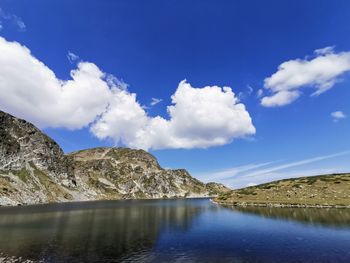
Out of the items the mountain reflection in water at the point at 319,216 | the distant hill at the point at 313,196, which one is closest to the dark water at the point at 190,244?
the mountain reflection in water at the point at 319,216

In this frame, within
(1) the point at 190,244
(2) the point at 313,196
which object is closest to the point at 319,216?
(1) the point at 190,244

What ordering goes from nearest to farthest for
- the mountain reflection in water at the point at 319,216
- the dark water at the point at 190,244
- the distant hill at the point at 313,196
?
1. the dark water at the point at 190,244
2. the mountain reflection in water at the point at 319,216
3. the distant hill at the point at 313,196

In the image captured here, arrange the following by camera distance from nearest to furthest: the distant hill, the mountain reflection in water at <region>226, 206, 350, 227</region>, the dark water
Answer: the dark water, the mountain reflection in water at <region>226, 206, 350, 227</region>, the distant hill

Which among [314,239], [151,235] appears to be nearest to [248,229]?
[314,239]

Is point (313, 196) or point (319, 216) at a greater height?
point (313, 196)

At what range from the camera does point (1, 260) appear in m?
49.7

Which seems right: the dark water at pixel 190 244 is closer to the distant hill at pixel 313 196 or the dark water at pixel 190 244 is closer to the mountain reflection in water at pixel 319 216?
the mountain reflection in water at pixel 319 216

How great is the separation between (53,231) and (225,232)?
5215cm

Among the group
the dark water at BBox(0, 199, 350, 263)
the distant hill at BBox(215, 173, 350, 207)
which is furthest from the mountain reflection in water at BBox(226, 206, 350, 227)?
the distant hill at BBox(215, 173, 350, 207)

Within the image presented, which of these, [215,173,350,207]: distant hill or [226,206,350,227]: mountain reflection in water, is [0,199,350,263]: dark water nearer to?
[226,206,350,227]: mountain reflection in water

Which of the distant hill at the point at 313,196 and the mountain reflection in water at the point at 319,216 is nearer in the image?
the mountain reflection in water at the point at 319,216

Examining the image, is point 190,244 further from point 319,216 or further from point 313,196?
point 313,196

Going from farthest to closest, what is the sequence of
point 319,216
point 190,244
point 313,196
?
point 313,196 < point 319,216 < point 190,244

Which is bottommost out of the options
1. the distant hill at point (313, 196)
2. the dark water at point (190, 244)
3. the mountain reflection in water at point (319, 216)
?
the dark water at point (190, 244)
